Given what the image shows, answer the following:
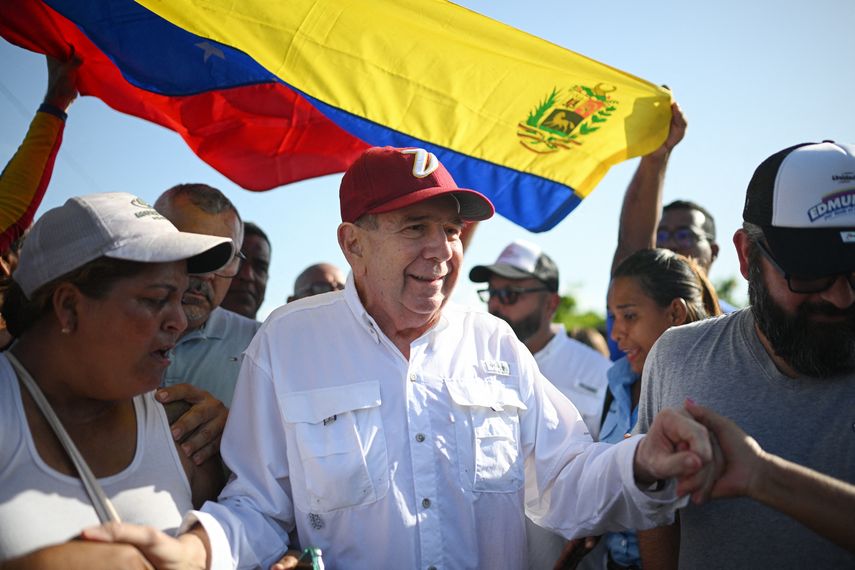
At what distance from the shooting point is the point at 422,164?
2812 mm

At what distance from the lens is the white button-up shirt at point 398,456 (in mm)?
2514

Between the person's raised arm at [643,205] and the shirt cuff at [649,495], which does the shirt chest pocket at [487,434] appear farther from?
the person's raised arm at [643,205]

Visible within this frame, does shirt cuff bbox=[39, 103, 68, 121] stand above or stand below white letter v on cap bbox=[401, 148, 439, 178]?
above

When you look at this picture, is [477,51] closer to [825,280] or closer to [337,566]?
[825,280]

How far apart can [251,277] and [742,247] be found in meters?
3.69

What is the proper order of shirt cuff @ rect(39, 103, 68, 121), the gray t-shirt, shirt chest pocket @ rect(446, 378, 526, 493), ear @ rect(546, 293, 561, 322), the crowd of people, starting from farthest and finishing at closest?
ear @ rect(546, 293, 561, 322)
shirt cuff @ rect(39, 103, 68, 121)
shirt chest pocket @ rect(446, 378, 526, 493)
the gray t-shirt
the crowd of people

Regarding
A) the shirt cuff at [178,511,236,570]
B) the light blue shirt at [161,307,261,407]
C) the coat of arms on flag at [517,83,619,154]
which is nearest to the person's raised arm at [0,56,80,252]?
the light blue shirt at [161,307,261,407]

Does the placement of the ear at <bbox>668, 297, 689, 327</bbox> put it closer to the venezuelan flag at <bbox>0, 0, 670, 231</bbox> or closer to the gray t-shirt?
the venezuelan flag at <bbox>0, 0, 670, 231</bbox>

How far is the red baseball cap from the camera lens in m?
2.79

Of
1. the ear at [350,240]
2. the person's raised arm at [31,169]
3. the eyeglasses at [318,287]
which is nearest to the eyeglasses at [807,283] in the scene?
the ear at [350,240]

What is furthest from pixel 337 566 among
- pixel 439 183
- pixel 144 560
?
pixel 439 183

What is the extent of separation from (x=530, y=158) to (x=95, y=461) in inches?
103

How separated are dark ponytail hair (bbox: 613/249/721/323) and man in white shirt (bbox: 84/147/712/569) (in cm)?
97

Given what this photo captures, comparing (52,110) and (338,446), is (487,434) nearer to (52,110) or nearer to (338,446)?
(338,446)
